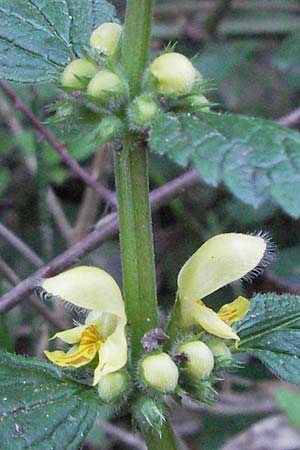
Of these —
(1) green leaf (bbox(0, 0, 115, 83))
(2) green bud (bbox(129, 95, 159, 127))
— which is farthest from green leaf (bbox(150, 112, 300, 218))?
(1) green leaf (bbox(0, 0, 115, 83))

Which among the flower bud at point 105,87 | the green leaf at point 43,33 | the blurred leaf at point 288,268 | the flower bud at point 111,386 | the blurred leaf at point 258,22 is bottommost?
the blurred leaf at point 288,268

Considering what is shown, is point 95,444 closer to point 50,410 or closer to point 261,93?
point 50,410

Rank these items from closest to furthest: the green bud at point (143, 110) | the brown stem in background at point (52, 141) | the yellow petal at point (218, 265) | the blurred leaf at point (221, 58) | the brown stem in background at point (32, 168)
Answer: the green bud at point (143, 110)
the yellow petal at point (218, 265)
the brown stem in background at point (52, 141)
the brown stem in background at point (32, 168)
the blurred leaf at point (221, 58)

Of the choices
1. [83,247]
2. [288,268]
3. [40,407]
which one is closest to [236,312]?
[40,407]

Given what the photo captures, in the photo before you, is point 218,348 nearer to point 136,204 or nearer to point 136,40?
point 136,204

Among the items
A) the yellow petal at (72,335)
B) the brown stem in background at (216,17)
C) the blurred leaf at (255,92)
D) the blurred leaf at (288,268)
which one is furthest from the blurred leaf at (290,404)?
the brown stem in background at (216,17)

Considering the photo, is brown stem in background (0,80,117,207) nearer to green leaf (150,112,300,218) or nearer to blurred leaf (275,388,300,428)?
blurred leaf (275,388,300,428)

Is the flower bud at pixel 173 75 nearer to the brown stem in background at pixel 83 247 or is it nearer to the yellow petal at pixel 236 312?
the yellow petal at pixel 236 312
